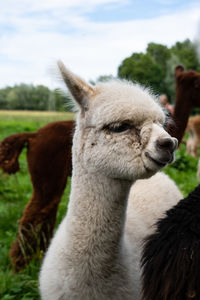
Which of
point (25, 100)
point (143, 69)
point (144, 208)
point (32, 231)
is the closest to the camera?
point (144, 208)

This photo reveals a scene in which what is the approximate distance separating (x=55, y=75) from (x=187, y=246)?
139 centimetres

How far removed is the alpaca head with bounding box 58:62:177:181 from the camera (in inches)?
90.2

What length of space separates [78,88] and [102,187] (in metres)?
0.69

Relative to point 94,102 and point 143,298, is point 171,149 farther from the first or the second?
point 143,298

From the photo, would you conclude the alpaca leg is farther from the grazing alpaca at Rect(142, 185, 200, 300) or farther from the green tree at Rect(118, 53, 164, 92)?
the green tree at Rect(118, 53, 164, 92)

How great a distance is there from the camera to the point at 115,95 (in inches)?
101

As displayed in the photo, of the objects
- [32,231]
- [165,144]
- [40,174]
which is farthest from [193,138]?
[165,144]

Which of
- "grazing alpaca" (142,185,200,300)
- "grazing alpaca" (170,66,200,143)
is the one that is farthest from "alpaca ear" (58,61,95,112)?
"grazing alpaca" (170,66,200,143)

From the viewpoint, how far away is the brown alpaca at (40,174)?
4195 millimetres

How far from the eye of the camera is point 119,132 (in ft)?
7.93

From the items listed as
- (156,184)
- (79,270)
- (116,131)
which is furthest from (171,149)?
(156,184)

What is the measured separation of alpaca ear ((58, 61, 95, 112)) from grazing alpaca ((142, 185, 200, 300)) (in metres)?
0.97

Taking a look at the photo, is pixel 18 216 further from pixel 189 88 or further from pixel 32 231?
pixel 189 88

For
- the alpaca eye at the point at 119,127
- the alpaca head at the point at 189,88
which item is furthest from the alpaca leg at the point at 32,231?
the alpaca head at the point at 189,88
